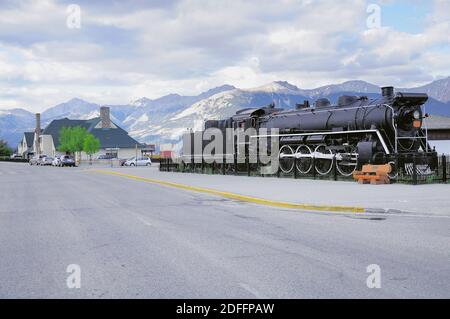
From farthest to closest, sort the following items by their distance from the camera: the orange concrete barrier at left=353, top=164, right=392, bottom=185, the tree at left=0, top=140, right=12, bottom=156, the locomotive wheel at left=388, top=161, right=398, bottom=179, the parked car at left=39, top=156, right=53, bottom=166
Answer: the tree at left=0, top=140, right=12, bottom=156 → the parked car at left=39, top=156, right=53, bottom=166 → the locomotive wheel at left=388, top=161, right=398, bottom=179 → the orange concrete barrier at left=353, top=164, right=392, bottom=185

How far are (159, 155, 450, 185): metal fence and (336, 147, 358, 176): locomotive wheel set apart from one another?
174 millimetres

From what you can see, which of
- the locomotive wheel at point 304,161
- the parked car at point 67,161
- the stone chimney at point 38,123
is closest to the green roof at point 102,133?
the stone chimney at point 38,123

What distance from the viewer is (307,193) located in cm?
1748

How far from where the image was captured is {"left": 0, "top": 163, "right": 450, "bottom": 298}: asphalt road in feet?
19.7

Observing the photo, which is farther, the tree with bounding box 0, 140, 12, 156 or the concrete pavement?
the tree with bounding box 0, 140, 12, 156

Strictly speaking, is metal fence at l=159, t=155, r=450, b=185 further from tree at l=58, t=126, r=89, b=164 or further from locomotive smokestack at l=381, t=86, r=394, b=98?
tree at l=58, t=126, r=89, b=164

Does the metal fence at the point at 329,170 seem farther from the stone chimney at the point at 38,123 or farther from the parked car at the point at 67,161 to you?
the stone chimney at the point at 38,123

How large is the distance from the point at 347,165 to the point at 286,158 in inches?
176

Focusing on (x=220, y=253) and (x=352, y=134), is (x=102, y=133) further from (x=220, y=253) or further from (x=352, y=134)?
(x=220, y=253)

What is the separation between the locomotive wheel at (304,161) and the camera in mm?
26469

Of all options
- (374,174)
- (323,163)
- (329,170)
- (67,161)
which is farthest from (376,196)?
(67,161)

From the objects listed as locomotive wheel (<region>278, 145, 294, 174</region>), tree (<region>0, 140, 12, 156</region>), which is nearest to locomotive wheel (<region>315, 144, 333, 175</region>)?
locomotive wheel (<region>278, 145, 294, 174</region>)
